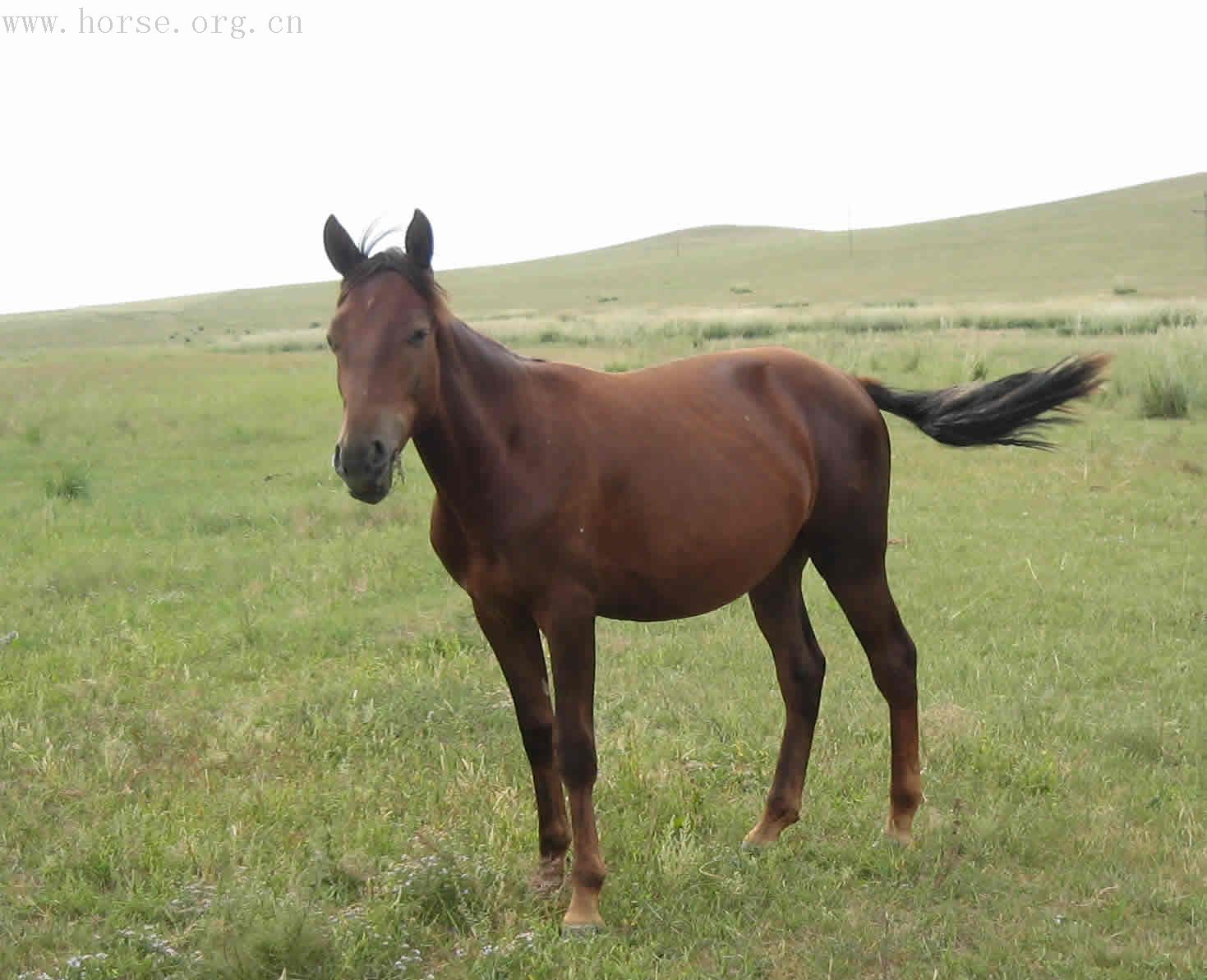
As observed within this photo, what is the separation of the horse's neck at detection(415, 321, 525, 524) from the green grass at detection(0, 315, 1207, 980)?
133 cm

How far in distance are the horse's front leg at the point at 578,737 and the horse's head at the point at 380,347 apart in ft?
2.68

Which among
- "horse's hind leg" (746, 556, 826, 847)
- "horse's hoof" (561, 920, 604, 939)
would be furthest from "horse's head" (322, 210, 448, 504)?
"horse's hind leg" (746, 556, 826, 847)

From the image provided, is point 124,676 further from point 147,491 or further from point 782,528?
point 147,491

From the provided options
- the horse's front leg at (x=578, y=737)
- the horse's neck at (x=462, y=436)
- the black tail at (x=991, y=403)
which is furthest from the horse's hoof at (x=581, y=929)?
the black tail at (x=991, y=403)

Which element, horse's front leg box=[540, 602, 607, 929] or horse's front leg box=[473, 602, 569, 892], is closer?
horse's front leg box=[540, 602, 607, 929]

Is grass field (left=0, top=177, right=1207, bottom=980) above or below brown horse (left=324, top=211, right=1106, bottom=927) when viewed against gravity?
below

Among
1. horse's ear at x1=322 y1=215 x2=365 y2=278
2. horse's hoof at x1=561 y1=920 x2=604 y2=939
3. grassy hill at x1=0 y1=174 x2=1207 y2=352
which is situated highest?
grassy hill at x1=0 y1=174 x2=1207 y2=352

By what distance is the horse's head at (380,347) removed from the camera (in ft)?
11.2

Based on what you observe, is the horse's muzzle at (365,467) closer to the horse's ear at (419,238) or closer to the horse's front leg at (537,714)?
the horse's ear at (419,238)

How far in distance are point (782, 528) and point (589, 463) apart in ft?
3.06

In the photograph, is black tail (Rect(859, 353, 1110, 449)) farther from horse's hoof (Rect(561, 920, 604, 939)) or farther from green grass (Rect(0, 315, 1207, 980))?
horse's hoof (Rect(561, 920, 604, 939))

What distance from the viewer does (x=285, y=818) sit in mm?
4734

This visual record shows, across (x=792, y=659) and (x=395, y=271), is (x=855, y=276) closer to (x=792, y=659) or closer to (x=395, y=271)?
(x=792, y=659)

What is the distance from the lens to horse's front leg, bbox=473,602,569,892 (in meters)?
4.14
